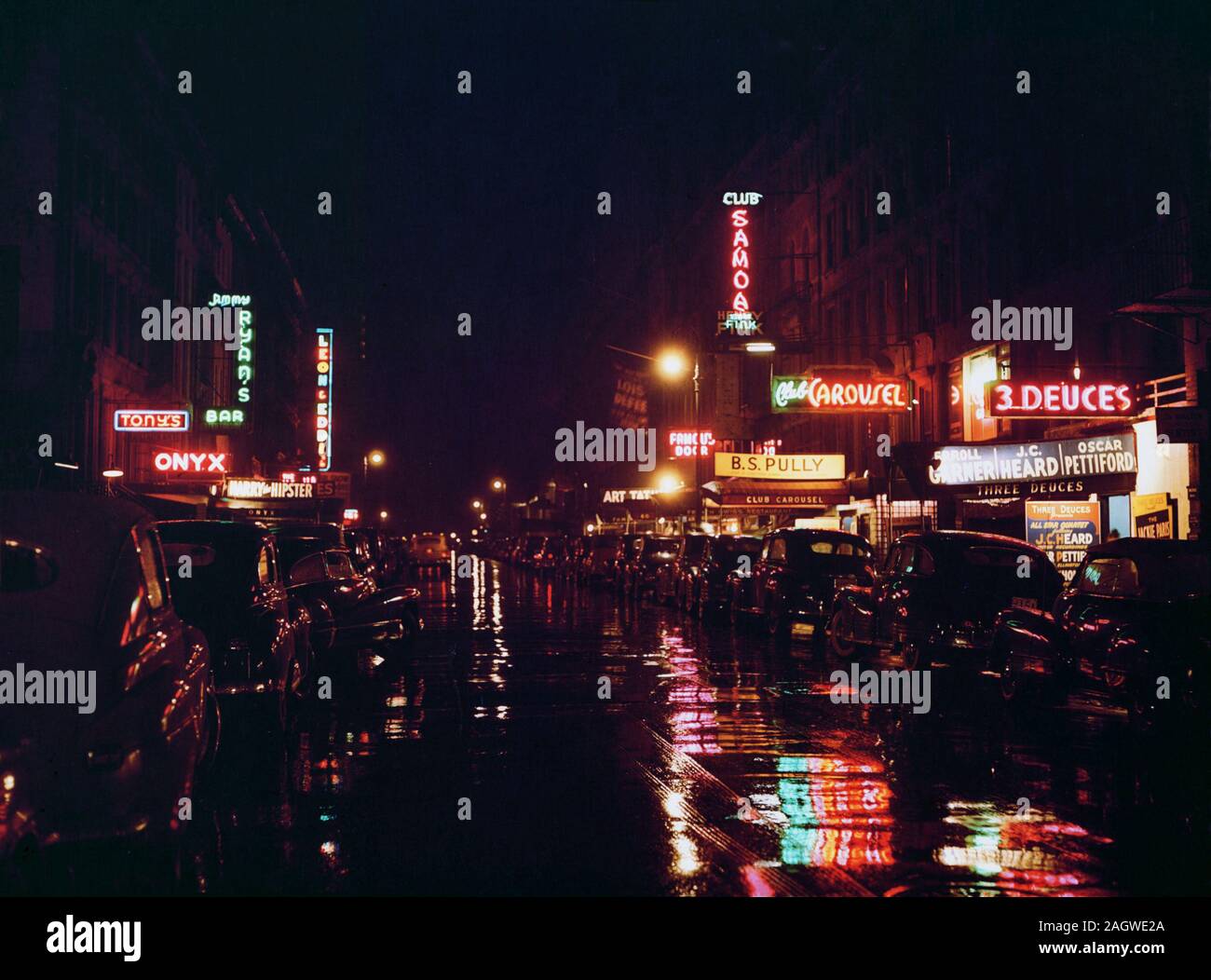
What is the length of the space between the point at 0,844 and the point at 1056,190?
94.7ft

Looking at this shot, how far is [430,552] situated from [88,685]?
188 ft

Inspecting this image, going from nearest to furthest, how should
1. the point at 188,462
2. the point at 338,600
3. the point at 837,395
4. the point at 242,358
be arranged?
the point at 338,600, the point at 837,395, the point at 188,462, the point at 242,358

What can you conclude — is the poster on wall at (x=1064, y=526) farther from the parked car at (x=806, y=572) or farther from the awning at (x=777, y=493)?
the awning at (x=777, y=493)

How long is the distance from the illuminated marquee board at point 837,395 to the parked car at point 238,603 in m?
23.0

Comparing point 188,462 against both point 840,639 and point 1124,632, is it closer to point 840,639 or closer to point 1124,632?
point 840,639

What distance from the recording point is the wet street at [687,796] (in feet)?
23.8

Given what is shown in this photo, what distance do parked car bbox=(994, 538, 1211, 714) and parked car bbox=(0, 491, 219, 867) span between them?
27.5ft

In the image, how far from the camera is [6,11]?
30.4m

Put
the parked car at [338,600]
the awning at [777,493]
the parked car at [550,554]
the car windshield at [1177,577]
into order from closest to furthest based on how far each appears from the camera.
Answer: the car windshield at [1177,577] → the parked car at [338,600] → the awning at [777,493] → the parked car at [550,554]

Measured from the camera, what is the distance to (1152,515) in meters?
24.2

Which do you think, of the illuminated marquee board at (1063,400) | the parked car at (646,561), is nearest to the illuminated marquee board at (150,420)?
the parked car at (646,561)

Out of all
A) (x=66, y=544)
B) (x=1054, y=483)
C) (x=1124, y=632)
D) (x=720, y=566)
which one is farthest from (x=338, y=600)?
(x=1054, y=483)
